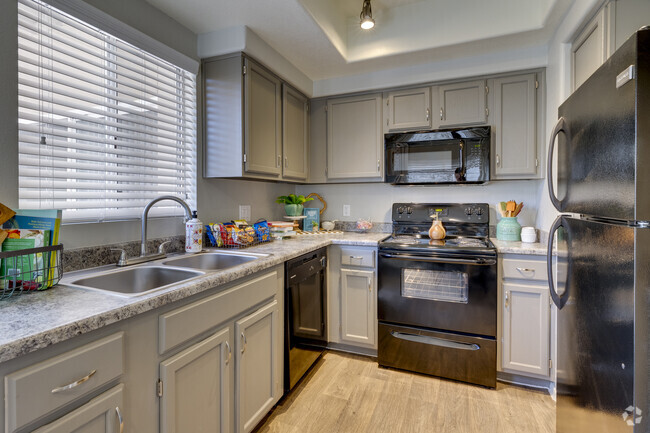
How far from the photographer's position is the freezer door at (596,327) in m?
0.79

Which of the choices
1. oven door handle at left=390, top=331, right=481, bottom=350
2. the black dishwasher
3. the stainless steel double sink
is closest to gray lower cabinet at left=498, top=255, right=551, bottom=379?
oven door handle at left=390, top=331, right=481, bottom=350

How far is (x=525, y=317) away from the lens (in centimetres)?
202

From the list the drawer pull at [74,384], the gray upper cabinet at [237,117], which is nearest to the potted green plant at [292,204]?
the gray upper cabinet at [237,117]

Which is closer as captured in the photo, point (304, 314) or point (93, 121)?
point (93, 121)

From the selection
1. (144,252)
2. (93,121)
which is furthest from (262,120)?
(144,252)

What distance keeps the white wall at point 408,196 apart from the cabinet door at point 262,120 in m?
0.86

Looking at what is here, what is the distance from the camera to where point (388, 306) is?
7.39ft

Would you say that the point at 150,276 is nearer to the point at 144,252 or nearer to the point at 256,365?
the point at 144,252

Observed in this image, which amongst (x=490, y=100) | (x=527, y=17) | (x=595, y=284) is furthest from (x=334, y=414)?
(x=527, y=17)

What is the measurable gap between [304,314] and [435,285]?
91 cm

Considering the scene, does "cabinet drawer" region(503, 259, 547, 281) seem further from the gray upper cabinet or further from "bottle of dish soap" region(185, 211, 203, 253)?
"bottle of dish soap" region(185, 211, 203, 253)

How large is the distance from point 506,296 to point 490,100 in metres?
1.43

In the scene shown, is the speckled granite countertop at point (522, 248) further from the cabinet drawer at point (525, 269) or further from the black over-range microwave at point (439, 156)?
the black over-range microwave at point (439, 156)

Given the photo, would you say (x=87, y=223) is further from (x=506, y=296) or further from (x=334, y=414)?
Answer: (x=506, y=296)
